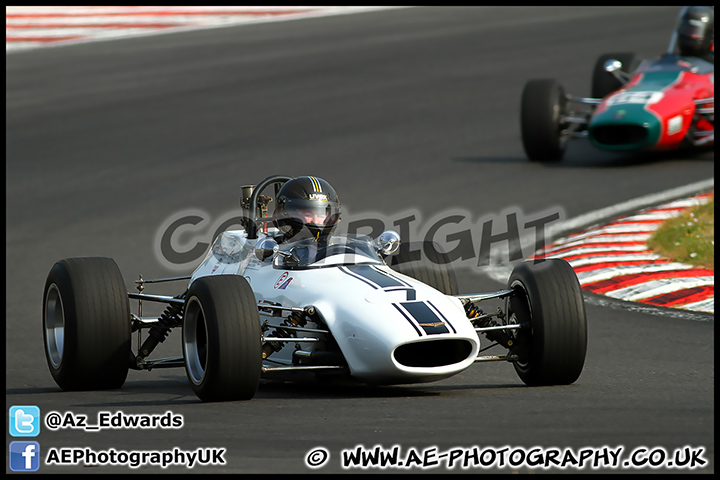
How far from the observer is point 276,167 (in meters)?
15.8

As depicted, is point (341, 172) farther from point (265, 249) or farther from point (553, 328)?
point (553, 328)

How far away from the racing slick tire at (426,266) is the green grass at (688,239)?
3.32m

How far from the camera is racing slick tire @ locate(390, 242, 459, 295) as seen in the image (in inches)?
309

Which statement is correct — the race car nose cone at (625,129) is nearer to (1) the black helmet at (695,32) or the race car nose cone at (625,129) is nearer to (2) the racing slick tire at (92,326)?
(1) the black helmet at (695,32)

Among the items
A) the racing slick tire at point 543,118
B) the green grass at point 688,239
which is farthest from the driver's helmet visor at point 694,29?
the green grass at point 688,239

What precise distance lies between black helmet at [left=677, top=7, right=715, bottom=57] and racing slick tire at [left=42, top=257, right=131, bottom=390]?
33.4 ft

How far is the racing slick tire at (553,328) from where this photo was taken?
6.49m

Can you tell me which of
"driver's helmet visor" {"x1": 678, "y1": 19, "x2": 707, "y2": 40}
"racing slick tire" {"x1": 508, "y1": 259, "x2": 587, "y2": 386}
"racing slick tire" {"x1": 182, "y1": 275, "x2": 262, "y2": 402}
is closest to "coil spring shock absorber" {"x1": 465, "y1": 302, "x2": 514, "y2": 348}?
"racing slick tire" {"x1": 508, "y1": 259, "x2": 587, "y2": 386}

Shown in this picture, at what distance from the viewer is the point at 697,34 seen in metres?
15.1

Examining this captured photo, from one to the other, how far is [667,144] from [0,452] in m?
11.3

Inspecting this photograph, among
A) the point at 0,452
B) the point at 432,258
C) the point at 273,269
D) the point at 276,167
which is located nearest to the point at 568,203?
the point at 276,167

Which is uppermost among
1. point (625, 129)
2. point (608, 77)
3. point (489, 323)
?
point (608, 77)

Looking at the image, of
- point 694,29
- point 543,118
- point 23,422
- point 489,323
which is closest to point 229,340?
point 23,422

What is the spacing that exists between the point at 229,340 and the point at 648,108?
934cm
